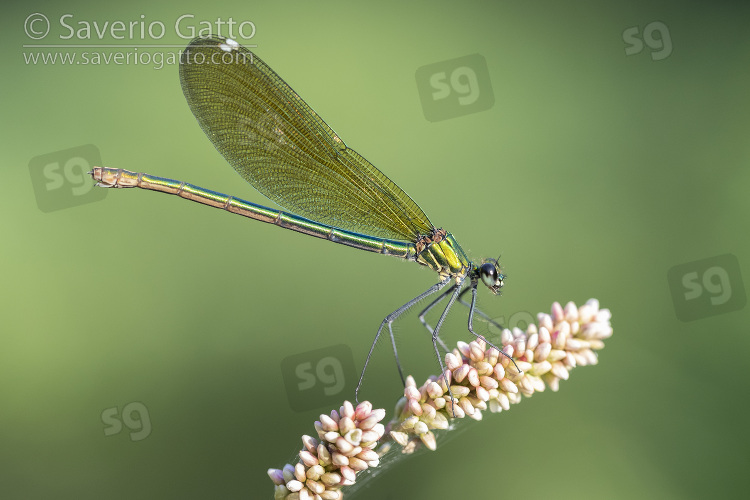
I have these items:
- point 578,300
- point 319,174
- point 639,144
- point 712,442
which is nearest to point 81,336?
point 319,174

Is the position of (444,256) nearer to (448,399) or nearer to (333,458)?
(448,399)

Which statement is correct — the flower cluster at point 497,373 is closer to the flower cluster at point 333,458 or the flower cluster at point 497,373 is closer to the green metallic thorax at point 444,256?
the flower cluster at point 333,458

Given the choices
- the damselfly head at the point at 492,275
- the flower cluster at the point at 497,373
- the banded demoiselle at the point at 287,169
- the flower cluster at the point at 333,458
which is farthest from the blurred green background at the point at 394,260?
the flower cluster at the point at 333,458

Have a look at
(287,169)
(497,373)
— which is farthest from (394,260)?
(497,373)

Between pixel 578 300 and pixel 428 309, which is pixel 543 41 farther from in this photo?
pixel 428 309

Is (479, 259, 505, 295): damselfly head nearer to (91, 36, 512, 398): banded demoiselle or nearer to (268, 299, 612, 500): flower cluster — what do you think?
(91, 36, 512, 398): banded demoiselle
